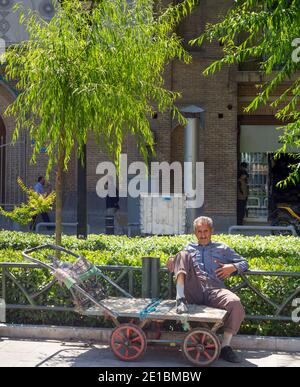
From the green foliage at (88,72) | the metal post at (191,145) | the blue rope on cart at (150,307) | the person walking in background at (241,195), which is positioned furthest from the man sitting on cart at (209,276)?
the person walking in background at (241,195)

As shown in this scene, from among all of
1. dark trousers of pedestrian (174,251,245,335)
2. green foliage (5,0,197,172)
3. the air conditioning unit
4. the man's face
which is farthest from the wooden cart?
the air conditioning unit

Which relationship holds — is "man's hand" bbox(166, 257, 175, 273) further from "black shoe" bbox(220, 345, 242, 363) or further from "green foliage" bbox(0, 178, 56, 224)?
"green foliage" bbox(0, 178, 56, 224)

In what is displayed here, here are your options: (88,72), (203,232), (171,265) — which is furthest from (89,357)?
(88,72)

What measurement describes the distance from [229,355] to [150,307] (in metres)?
0.95

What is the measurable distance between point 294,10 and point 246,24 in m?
0.71

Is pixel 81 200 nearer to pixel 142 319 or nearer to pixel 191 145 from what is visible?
pixel 191 145

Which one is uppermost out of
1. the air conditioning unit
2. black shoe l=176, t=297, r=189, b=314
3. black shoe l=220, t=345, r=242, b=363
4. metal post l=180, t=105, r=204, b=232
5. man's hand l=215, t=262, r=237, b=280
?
metal post l=180, t=105, r=204, b=232

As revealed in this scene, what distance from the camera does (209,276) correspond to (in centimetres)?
730

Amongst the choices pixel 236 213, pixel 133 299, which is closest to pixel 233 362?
pixel 133 299

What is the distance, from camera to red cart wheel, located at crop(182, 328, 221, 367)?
6758 mm

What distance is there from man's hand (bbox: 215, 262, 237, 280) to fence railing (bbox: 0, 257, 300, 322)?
12.3 inches

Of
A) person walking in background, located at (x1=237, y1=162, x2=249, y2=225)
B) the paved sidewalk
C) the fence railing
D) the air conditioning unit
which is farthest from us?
person walking in background, located at (x1=237, y1=162, x2=249, y2=225)

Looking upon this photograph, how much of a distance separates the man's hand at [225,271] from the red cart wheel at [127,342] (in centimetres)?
108

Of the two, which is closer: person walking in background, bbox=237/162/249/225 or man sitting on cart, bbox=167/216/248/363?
man sitting on cart, bbox=167/216/248/363
